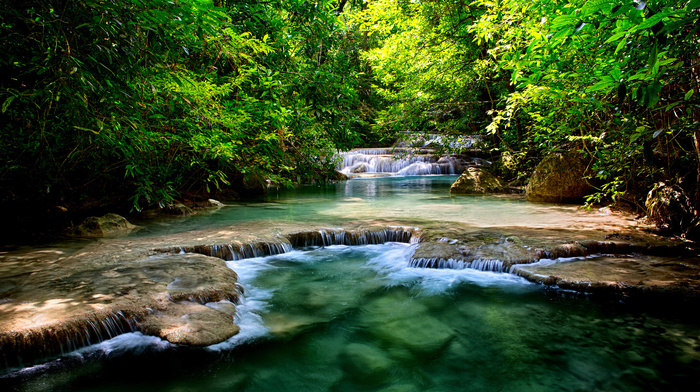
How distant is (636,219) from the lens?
749 centimetres

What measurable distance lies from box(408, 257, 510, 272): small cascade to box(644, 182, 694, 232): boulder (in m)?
3.25

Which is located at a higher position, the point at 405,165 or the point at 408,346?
the point at 405,165

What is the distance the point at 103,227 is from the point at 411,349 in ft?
20.5

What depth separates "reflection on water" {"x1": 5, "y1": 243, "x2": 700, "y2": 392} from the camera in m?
3.00

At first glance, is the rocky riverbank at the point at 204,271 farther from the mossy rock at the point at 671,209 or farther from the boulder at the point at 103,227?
the boulder at the point at 103,227

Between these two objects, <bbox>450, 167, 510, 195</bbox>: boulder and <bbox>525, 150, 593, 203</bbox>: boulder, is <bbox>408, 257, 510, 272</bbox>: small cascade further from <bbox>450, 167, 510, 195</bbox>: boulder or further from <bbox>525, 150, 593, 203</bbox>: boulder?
<bbox>450, 167, 510, 195</bbox>: boulder

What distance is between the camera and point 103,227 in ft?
23.2

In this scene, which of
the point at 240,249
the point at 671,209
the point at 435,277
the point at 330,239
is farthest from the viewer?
the point at 330,239

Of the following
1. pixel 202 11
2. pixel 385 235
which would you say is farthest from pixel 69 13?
pixel 385 235

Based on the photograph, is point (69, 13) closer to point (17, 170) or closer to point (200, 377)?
point (200, 377)

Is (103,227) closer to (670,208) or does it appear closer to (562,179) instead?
(670,208)

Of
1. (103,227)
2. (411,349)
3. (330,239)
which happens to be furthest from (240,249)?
(411,349)

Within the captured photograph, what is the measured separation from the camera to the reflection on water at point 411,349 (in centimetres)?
300

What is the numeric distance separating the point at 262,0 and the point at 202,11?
4272 millimetres
